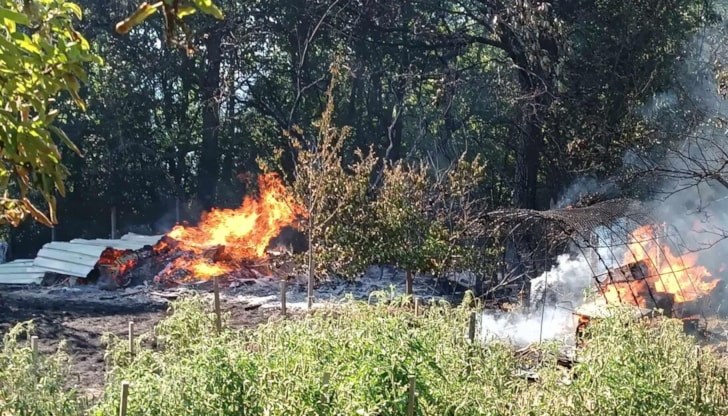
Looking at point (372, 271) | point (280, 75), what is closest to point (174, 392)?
point (372, 271)

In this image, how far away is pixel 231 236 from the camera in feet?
63.3

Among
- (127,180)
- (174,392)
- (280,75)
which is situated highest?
(280,75)

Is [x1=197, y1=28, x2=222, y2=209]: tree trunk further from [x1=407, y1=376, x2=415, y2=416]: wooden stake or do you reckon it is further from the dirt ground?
[x1=407, y1=376, x2=415, y2=416]: wooden stake

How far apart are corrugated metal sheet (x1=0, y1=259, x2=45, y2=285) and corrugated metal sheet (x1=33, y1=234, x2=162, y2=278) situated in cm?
16

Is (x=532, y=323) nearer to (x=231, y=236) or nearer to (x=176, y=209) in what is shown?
(x=231, y=236)

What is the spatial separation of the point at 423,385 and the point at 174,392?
122cm

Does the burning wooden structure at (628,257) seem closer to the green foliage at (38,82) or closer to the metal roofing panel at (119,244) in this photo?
the green foliage at (38,82)

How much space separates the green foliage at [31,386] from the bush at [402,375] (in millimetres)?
292

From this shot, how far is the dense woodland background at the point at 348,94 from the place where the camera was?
16422mm

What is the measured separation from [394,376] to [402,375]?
47 mm

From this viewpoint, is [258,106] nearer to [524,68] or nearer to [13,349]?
[524,68]

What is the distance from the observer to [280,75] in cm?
2428

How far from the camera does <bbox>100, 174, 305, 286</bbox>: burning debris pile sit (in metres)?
17.2

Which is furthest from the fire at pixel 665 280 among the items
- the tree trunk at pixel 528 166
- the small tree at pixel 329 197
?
the small tree at pixel 329 197
